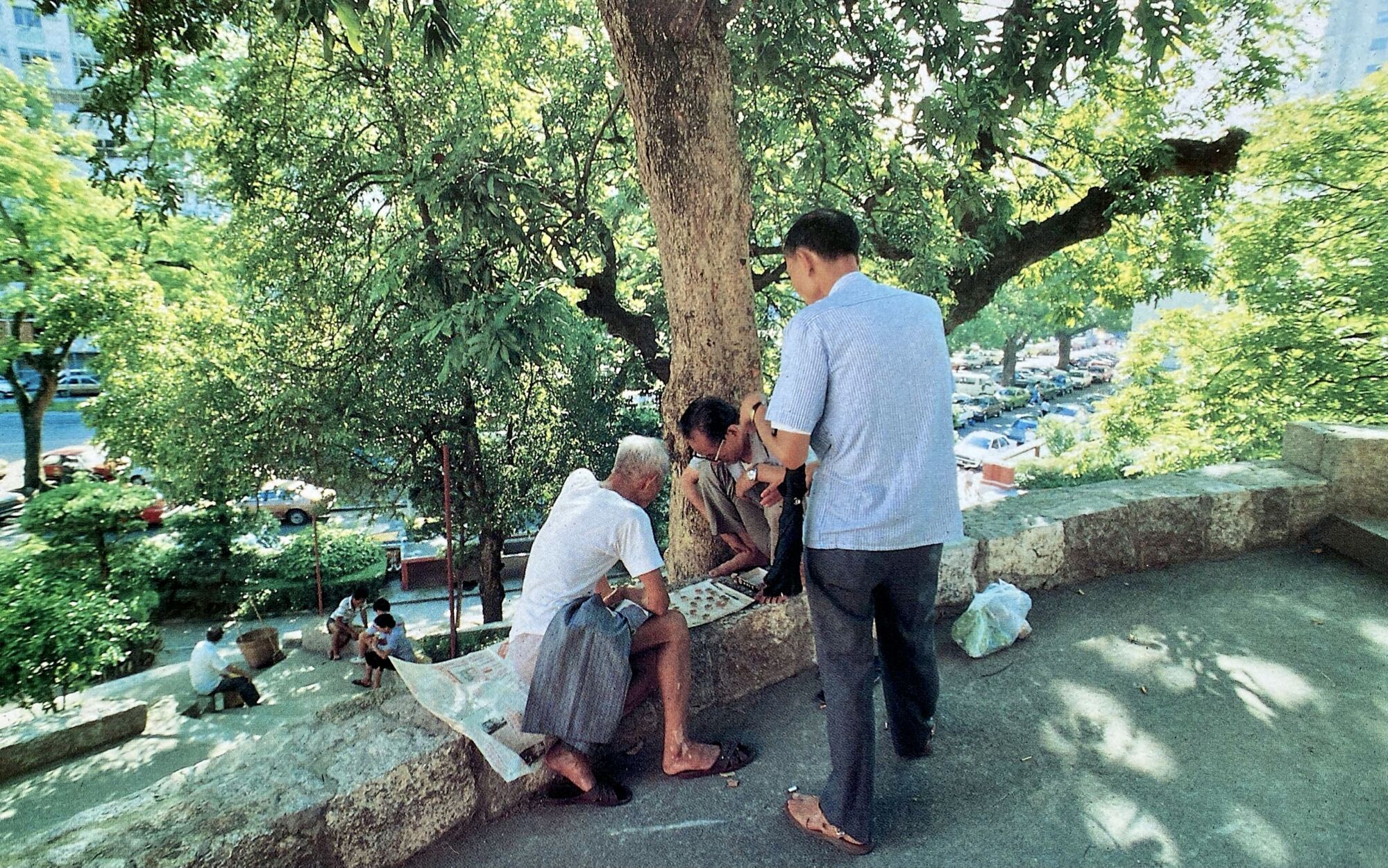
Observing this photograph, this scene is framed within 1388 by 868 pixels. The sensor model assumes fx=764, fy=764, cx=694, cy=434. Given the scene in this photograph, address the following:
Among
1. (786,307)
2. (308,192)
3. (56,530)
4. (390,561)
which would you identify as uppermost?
(308,192)

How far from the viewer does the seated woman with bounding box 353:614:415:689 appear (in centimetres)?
927

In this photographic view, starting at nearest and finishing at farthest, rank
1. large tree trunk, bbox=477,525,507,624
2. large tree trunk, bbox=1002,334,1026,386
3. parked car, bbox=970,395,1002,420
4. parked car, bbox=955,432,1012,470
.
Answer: large tree trunk, bbox=477,525,507,624 → parked car, bbox=955,432,1012,470 → parked car, bbox=970,395,1002,420 → large tree trunk, bbox=1002,334,1026,386

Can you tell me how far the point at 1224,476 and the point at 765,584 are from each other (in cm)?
349

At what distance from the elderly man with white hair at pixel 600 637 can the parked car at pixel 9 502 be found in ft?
69.2

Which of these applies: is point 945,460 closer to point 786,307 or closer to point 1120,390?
point 786,307

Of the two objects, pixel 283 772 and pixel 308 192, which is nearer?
pixel 283 772

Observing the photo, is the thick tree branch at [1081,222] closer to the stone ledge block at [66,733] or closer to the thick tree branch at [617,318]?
the thick tree branch at [617,318]

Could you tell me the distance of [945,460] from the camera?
2.25 meters

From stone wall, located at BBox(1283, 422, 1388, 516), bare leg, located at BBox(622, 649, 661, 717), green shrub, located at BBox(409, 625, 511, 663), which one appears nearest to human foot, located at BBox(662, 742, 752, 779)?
bare leg, located at BBox(622, 649, 661, 717)

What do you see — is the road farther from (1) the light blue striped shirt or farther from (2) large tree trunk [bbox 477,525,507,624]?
(1) the light blue striped shirt

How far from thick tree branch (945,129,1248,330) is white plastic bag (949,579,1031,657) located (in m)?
6.01

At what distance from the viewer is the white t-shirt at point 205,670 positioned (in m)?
9.33

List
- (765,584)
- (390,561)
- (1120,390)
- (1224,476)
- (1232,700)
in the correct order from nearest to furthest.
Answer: (765,584)
(1232,700)
(1224,476)
(1120,390)
(390,561)

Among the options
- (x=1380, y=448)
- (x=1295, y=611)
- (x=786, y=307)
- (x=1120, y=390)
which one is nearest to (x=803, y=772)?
(x=1295, y=611)
